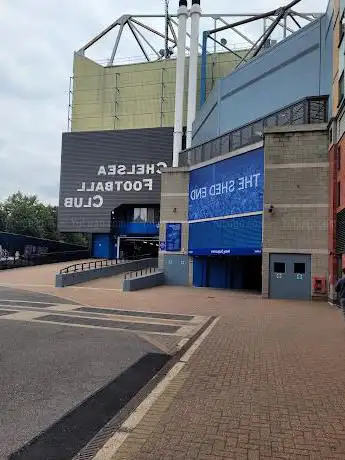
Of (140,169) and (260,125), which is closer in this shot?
(260,125)

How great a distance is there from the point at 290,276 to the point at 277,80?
18.2 meters

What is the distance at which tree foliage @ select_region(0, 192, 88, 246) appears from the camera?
79.0 meters

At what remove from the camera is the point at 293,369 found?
826 cm

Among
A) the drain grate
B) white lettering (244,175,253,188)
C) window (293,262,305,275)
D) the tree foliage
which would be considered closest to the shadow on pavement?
the drain grate

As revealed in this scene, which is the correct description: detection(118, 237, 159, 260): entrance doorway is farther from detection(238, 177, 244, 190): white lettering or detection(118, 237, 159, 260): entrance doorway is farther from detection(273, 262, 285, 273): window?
detection(273, 262, 285, 273): window

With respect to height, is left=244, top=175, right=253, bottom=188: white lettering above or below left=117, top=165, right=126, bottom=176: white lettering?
below

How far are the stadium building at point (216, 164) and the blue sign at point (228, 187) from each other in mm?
108

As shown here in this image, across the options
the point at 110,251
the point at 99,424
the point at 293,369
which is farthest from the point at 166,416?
the point at 110,251

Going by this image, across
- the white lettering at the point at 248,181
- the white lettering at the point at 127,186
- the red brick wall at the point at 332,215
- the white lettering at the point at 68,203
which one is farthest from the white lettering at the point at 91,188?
the red brick wall at the point at 332,215

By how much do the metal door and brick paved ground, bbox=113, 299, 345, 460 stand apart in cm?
1330

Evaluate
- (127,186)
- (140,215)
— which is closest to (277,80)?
(127,186)

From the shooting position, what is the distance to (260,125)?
30672 millimetres

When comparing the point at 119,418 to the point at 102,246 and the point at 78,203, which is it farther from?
the point at 78,203

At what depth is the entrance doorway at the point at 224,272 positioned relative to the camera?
34.9 m
